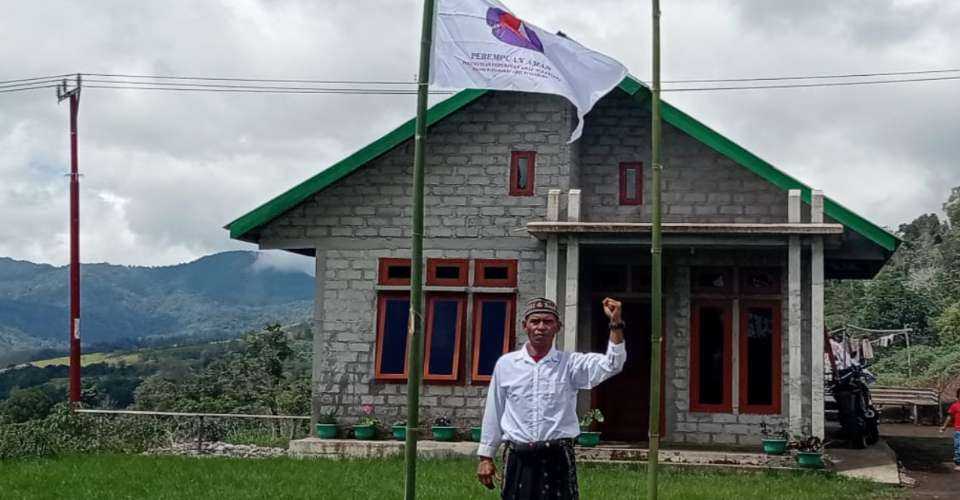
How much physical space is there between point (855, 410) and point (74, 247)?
44.9ft

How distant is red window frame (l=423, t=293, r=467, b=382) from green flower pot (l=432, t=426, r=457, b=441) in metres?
0.75

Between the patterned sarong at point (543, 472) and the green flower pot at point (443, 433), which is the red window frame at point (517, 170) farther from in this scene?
the patterned sarong at point (543, 472)

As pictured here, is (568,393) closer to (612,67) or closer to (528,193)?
(612,67)

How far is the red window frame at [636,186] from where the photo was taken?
17016mm

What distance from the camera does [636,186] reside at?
17.0 meters

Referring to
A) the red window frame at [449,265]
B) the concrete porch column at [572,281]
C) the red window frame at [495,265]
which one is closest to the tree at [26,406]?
the red window frame at [449,265]

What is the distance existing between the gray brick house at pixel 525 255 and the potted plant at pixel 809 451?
4.45 ft

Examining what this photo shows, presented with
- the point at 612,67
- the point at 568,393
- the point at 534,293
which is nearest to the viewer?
the point at 568,393

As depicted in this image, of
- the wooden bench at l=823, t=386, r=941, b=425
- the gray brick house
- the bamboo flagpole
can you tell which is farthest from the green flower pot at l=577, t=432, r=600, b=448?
the wooden bench at l=823, t=386, r=941, b=425

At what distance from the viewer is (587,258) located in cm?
1739

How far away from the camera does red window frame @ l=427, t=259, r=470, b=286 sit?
1689cm

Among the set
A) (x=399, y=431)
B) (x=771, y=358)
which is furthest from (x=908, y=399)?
(x=399, y=431)

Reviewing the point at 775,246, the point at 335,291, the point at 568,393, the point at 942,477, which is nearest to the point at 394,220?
the point at 335,291

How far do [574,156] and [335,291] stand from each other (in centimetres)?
394
